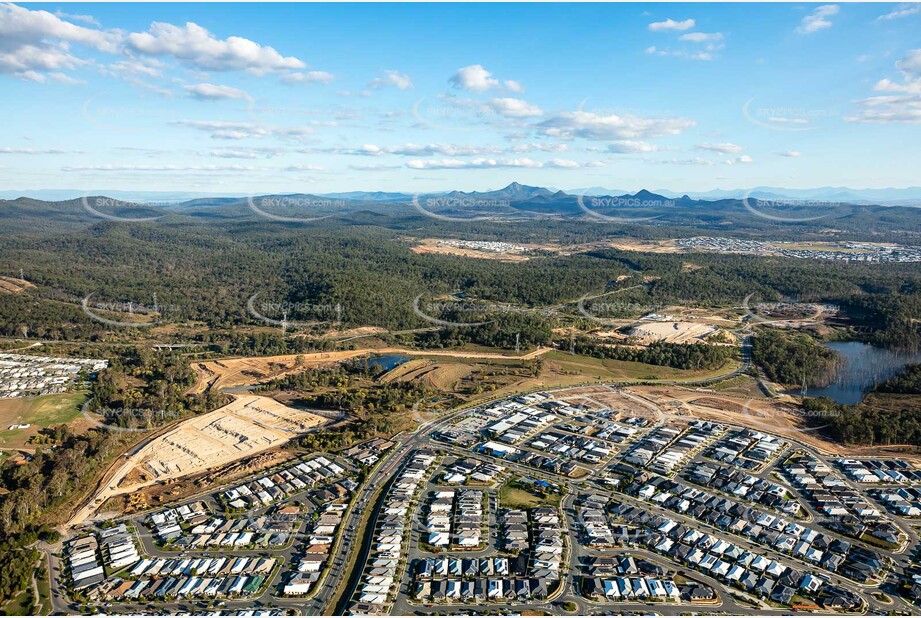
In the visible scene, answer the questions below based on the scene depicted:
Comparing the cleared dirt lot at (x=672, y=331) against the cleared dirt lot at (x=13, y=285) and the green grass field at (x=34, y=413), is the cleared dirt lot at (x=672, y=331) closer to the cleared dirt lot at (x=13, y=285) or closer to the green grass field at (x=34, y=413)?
the green grass field at (x=34, y=413)

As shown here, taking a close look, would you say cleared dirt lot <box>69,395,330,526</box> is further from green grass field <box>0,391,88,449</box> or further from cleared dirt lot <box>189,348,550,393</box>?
green grass field <box>0,391,88,449</box>

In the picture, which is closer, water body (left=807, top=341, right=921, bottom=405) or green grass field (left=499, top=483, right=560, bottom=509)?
green grass field (left=499, top=483, right=560, bottom=509)

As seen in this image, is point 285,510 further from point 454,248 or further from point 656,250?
point 656,250

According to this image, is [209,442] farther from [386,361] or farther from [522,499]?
[386,361]

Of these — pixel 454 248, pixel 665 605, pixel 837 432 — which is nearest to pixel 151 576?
pixel 665 605

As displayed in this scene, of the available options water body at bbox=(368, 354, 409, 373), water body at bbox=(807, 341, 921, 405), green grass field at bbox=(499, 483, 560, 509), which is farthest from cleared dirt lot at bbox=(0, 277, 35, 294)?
water body at bbox=(807, 341, 921, 405)

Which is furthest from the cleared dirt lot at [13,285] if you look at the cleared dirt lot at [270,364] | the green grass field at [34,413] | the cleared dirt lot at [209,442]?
the cleared dirt lot at [209,442]

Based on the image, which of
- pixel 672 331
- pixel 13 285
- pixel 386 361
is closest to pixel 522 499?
pixel 386 361
